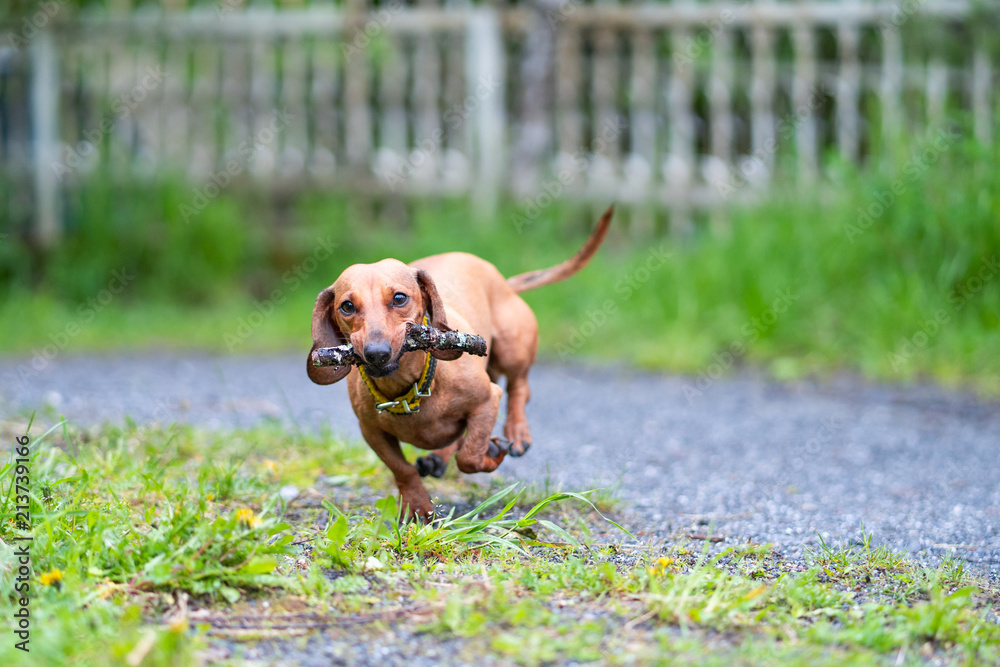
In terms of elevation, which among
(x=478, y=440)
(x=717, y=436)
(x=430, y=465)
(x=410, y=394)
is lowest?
(x=717, y=436)

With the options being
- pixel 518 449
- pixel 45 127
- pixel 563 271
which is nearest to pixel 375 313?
pixel 518 449

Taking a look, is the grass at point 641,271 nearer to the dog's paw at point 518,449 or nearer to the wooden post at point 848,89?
the wooden post at point 848,89

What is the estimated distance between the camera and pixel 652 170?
7.07m

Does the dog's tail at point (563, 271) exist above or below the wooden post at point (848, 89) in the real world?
below

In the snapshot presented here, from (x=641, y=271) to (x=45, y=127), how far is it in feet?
16.1

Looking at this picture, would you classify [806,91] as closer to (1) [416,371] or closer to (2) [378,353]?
(1) [416,371]

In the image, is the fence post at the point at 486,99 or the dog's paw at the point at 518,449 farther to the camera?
the fence post at the point at 486,99

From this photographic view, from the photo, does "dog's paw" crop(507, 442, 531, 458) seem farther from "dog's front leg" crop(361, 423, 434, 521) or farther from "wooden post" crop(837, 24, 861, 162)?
"wooden post" crop(837, 24, 861, 162)

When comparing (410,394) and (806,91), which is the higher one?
(806,91)

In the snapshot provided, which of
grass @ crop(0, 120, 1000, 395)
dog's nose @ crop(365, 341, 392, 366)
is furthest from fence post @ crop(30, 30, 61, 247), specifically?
dog's nose @ crop(365, 341, 392, 366)

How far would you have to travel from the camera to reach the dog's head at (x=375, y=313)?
240 centimetres

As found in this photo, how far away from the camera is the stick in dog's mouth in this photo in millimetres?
2449

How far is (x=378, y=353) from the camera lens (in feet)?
7.68

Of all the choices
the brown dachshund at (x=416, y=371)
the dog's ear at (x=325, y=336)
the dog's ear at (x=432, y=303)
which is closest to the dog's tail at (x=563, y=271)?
the brown dachshund at (x=416, y=371)
